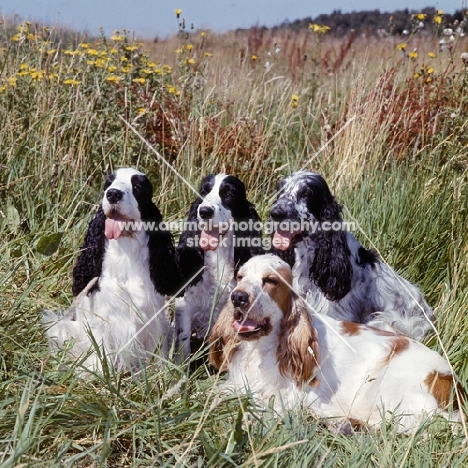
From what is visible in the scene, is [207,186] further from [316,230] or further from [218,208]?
[316,230]

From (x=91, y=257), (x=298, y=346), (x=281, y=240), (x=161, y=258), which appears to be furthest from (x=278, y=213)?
(x=91, y=257)

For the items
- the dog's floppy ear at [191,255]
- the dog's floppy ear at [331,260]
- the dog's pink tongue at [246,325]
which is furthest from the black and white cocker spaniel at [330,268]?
the dog's pink tongue at [246,325]

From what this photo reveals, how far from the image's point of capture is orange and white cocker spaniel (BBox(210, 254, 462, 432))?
12.0 feet

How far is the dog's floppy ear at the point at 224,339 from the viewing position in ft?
12.4

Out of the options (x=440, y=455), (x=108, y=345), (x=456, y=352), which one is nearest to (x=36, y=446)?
(x=108, y=345)

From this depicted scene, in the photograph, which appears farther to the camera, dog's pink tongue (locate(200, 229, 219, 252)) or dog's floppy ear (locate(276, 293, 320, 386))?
dog's pink tongue (locate(200, 229, 219, 252))

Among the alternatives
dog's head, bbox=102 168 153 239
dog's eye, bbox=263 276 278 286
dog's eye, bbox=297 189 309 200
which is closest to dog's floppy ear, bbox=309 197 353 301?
dog's eye, bbox=297 189 309 200

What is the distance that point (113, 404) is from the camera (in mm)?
3186

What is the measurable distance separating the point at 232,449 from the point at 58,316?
180 cm

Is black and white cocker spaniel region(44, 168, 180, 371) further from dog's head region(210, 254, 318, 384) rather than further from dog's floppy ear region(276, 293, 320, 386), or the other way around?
dog's floppy ear region(276, 293, 320, 386)

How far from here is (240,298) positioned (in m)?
3.56

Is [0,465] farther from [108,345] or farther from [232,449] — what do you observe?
[108,345]

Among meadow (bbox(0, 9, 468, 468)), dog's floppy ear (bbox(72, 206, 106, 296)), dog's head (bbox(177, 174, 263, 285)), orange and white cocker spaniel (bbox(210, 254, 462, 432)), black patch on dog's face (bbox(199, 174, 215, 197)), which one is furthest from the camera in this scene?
black patch on dog's face (bbox(199, 174, 215, 197))

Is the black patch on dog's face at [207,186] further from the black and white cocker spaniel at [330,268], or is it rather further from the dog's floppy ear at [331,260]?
the dog's floppy ear at [331,260]
